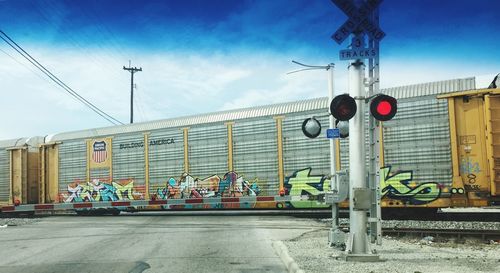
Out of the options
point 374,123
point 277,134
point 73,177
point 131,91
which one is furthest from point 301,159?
point 131,91

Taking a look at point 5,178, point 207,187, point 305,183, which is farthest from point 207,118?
point 5,178

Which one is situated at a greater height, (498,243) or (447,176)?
(447,176)

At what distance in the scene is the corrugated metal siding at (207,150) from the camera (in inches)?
719

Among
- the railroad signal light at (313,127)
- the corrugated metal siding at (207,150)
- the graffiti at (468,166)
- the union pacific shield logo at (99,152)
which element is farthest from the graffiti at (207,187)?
the railroad signal light at (313,127)

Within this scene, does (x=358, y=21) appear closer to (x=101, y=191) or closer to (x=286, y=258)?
(x=286, y=258)

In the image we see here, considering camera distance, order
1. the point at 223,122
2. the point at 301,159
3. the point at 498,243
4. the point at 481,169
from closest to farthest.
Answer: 1. the point at 498,243
2. the point at 481,169
3. the point at 301,159
4. the point at 223,122

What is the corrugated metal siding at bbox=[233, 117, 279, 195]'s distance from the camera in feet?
56.0

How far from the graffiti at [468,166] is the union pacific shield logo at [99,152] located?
14.4 m

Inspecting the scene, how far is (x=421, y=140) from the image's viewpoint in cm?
1400

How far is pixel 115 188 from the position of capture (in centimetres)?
2073

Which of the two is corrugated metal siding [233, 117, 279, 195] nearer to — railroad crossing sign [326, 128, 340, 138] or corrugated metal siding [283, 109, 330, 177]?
corrugated metal siding [283, 109, 330, 177]

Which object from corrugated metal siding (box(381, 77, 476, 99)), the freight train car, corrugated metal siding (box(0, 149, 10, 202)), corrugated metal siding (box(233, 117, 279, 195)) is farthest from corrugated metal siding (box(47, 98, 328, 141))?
corrugated metal siding (box(381, 77, 476, 99))

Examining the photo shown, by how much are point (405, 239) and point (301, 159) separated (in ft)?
18.9

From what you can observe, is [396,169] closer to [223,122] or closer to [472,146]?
[472,146]
